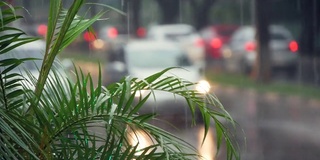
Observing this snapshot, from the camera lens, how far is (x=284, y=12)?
563 inches

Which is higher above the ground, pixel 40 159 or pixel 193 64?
pixel 40 159

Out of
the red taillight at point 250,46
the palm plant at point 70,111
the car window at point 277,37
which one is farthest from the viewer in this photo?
the car window at point 277,37

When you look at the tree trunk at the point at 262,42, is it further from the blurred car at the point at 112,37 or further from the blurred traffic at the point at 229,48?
the blurred car at the point at 112,37

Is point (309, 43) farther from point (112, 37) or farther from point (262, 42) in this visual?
point (112, 37)

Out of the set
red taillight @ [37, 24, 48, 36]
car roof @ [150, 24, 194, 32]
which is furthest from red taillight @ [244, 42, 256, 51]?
red taillight @ [37, 24, 48, 36]

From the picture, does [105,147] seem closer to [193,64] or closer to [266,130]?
[266,130]

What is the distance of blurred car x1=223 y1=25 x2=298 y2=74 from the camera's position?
45.8ft

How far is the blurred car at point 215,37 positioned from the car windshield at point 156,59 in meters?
0.72

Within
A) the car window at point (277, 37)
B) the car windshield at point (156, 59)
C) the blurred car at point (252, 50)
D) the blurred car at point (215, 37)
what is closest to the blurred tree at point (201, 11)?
the blurred car at point (215, 37)

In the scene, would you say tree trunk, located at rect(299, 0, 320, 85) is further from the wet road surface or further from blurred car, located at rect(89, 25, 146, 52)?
blurred car, located at rect(89, 25, 146, 52)

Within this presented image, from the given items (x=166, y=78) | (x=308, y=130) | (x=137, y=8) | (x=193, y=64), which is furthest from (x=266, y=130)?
(x=166, y=78)

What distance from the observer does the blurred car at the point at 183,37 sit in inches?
535

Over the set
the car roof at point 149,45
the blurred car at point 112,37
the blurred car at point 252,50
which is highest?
the blurred car at point 112,37

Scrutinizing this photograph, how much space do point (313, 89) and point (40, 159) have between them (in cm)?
1115
